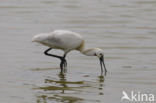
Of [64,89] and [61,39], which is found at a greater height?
[61,39]

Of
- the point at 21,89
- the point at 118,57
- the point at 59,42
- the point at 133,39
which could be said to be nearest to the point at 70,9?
the point at 133,39

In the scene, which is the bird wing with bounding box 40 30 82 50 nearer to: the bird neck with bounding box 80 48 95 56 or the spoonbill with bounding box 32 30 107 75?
the spoonbill with bounding box 32 30 107 75

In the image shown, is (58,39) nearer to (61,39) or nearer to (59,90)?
(61,39)

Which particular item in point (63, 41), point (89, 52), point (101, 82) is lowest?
point (101, 82)

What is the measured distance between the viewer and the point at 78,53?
1291cm

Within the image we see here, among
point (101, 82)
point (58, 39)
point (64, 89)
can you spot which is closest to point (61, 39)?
point (58, 39)

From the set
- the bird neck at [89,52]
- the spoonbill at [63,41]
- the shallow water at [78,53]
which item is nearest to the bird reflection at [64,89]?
the shallow water at [78,53]

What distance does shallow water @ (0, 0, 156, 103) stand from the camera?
9789 mm

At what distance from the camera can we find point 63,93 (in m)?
9.63

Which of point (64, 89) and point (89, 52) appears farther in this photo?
point (89, 52)

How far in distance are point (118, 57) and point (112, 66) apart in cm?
68

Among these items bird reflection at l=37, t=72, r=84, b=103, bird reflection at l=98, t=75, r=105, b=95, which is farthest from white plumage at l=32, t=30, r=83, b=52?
bird reflection at l=98, t=75, r=105, b=95

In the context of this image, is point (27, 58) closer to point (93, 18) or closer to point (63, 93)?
point (63, 93)

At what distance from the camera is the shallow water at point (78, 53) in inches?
385
